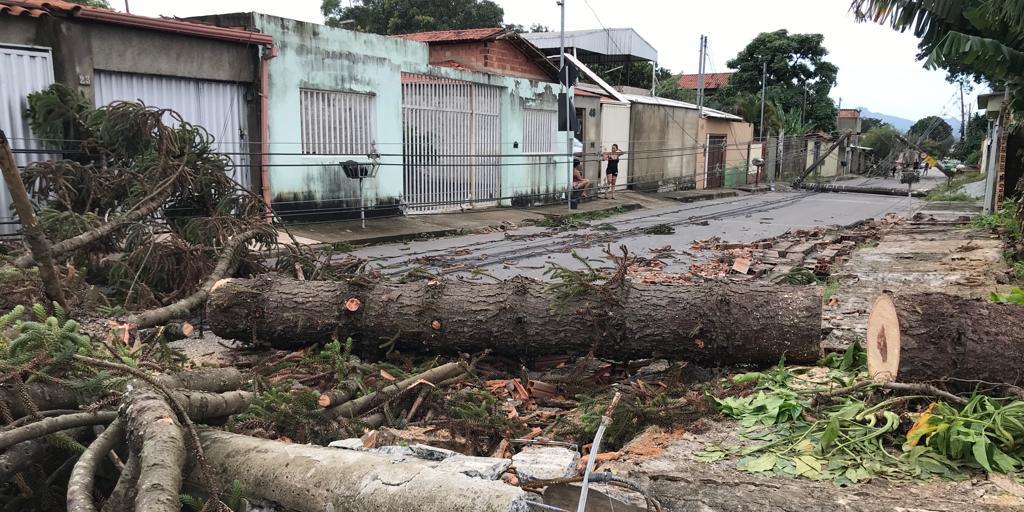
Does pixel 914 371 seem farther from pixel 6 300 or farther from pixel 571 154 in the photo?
pixel 571 154

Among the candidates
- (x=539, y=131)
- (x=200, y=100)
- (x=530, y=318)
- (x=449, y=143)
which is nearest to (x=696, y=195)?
(x=539, y=131)

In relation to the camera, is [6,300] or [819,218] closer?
[6,300]

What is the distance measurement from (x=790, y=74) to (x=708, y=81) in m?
8.15

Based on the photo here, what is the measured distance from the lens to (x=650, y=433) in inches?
160

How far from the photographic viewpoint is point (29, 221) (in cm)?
450

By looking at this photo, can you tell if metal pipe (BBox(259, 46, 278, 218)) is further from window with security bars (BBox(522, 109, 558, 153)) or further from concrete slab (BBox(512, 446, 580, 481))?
concrete slab (BBox(512, 446, 580, 481))

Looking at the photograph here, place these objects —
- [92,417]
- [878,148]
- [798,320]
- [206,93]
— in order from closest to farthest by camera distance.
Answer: [92,417], [798,320], [206,93], [878,148]

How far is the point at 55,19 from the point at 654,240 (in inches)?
383

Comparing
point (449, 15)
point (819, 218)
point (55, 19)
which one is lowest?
point (819, 218)

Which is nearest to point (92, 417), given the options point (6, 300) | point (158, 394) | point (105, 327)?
point (158, 394)

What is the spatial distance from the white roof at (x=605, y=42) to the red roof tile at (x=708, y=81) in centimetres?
1770

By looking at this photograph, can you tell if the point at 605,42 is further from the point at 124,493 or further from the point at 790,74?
the point at 124,493

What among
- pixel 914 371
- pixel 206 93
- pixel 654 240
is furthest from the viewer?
pixel 654 240

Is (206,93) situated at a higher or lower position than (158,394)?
higher
